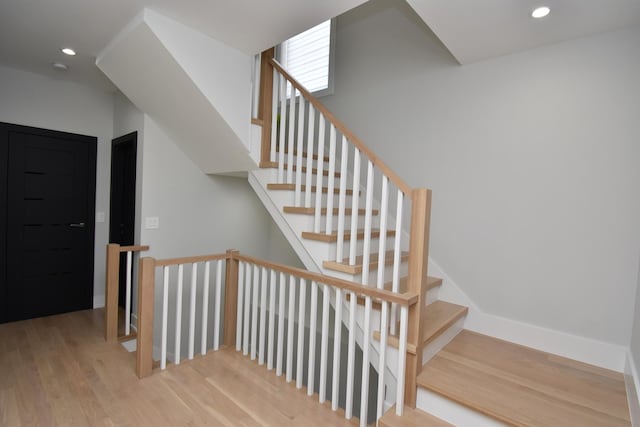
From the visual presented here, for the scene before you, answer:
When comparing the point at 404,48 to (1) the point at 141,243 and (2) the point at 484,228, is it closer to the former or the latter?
(2) the point at 484,228

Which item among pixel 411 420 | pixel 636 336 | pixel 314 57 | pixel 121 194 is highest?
pixel 314 57

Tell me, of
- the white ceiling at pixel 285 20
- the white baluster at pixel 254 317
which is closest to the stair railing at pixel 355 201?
the white ceiling at pixel 285 20

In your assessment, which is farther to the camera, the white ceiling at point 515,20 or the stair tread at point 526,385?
the white ceiling at point 515,20

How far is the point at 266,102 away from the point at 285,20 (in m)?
0.77

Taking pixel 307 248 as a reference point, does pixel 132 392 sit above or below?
below

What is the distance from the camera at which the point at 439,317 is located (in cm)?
238

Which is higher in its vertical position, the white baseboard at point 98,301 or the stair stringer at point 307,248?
the stair stringer at point 307,248

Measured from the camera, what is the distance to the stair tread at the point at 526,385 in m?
1.59

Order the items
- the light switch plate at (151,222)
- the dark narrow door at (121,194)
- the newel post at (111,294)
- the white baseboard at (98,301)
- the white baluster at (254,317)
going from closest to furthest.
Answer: the white baluster at (254,317)
the newel post at (111,294)
the light switch plate at (151,222)
the dark narrow door at (121,194)
the white baseboard at (98,301)

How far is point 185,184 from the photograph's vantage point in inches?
138

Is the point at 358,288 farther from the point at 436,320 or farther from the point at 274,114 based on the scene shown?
the point at 274,114

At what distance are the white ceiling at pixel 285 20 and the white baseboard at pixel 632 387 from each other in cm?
208

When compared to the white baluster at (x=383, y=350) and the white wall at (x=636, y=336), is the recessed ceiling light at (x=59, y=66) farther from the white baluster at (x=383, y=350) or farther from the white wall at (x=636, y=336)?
the white wall at (x=636, y=336)

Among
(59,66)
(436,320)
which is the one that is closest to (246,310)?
(436,320)
